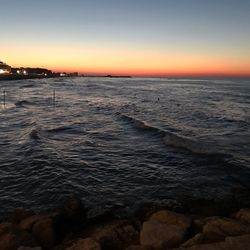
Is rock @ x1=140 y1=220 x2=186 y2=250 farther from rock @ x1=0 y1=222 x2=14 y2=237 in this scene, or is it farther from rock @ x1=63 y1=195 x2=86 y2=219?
rock @ x1=0 y1=222 x2=14 y2=237

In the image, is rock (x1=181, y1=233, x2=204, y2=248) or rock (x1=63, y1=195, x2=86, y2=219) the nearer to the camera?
rock (x1=181, y1=233, x2=204, y2=248)

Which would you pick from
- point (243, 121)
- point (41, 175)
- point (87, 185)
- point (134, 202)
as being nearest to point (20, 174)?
point (41, 175)

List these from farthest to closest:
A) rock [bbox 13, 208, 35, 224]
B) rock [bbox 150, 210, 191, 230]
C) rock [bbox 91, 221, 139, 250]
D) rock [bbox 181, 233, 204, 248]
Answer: rock [bbox 13, 208, 35, 224] → rock [bbox 150, 210, 191, 230] → rock [bbox 91, 221, 139, 250] → rock [bbox 181, 233, 204, 248]

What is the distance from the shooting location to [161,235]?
7.88m

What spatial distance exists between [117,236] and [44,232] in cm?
213

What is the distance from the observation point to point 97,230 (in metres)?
9.10

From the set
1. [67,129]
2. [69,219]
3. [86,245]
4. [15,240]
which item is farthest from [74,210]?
[67,129]

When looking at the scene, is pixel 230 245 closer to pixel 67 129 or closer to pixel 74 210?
pixel 74 210

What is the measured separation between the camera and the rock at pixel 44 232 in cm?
855

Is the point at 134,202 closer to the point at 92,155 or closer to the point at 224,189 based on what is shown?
the point at 224,189

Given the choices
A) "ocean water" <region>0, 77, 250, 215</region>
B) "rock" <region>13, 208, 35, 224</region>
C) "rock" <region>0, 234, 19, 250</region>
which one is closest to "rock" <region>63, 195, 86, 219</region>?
"rock" <region>13, 208, 35, 224</region>

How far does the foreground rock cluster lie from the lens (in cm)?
751

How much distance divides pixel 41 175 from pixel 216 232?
963 cm

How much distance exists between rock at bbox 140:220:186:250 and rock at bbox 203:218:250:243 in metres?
0.65
